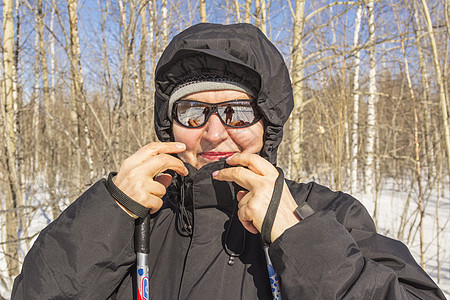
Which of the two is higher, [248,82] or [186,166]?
[248,82]

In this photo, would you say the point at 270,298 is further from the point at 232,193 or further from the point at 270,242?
the point at 232,193

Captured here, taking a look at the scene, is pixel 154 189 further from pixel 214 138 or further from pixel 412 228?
pixel 412 228

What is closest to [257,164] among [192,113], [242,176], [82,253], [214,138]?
[242,176]

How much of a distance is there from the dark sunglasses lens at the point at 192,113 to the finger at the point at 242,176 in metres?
0.29

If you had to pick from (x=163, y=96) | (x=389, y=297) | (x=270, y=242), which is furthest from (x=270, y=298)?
(x=163, y=96)

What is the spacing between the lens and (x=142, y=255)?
3.61 feet

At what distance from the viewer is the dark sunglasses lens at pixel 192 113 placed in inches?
50.1

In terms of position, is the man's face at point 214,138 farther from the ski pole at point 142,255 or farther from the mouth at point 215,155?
the ski pole at point 142,255

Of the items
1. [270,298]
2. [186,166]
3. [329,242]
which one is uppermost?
[186,166]

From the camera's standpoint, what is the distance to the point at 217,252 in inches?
43.8

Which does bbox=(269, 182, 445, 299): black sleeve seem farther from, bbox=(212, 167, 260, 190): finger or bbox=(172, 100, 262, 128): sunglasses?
bbox=(172, 100, 262, 128): sunglasses

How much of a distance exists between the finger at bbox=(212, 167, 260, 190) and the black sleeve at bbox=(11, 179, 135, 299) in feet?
1.15

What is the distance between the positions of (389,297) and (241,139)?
686mm

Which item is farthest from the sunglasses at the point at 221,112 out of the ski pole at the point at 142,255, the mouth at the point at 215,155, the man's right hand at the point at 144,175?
the ski pole at the point at 142,255
